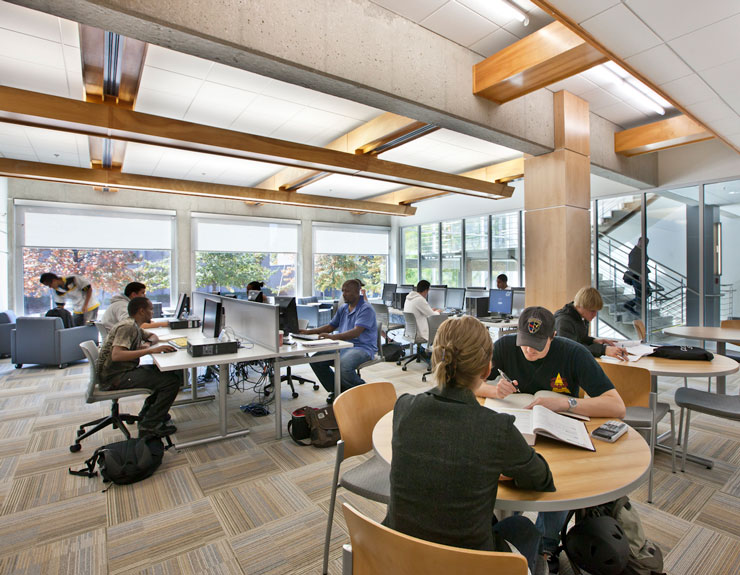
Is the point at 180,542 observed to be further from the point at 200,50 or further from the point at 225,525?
the point at 200,50


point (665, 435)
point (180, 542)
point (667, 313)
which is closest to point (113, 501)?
point (180, 542)

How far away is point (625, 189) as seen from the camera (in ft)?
23.2

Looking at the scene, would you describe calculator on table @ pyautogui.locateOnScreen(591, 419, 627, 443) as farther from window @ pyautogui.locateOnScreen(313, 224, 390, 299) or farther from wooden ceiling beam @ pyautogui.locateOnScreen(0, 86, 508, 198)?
window @ pyautogui.locateOnScreen(313, 224, 390, 299)

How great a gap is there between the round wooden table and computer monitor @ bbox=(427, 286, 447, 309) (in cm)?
656

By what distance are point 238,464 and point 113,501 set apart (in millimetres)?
805

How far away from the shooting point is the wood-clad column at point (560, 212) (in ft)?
15.3

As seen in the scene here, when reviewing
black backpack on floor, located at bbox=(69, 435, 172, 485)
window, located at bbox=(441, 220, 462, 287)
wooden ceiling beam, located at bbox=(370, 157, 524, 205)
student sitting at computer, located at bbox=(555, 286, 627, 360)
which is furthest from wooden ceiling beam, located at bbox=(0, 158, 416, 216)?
student sitting at computer, located at bbox=(555, 286, 627, 360)

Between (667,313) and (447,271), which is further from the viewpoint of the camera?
(447,271)

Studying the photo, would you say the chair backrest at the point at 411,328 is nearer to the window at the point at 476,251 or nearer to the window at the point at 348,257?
the window at the point at 476,251

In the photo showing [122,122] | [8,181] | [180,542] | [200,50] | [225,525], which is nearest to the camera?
[180,542]

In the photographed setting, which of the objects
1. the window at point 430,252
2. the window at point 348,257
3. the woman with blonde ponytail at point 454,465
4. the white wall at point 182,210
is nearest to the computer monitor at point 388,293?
the window at point 430,252

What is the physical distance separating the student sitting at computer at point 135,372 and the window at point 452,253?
7746 mm

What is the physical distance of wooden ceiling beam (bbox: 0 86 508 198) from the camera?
11.4ft

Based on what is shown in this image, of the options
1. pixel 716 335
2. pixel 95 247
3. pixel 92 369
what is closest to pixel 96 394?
pixel 92 369
